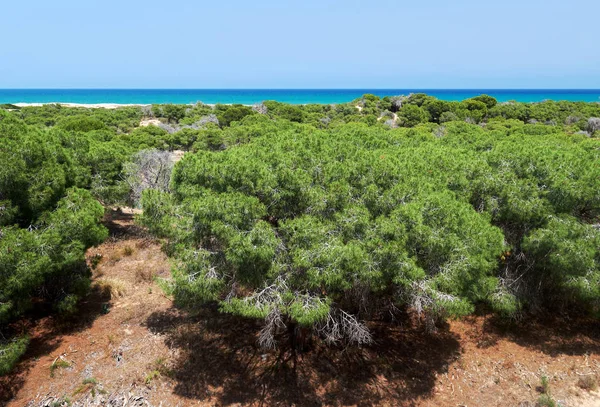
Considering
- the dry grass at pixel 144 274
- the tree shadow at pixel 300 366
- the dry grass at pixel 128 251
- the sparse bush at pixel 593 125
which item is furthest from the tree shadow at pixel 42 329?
the sparse bush at pixel 593 125

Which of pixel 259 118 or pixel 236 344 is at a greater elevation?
pixel 259 118

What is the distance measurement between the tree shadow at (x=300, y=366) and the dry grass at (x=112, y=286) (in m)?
2.12

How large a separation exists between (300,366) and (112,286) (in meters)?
7.70

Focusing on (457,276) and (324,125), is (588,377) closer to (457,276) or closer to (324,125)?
(457,276)

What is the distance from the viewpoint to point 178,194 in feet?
33.0

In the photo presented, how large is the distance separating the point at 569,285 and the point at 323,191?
258 inches

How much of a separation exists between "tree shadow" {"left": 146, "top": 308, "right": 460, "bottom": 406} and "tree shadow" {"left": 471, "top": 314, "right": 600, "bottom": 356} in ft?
4.50

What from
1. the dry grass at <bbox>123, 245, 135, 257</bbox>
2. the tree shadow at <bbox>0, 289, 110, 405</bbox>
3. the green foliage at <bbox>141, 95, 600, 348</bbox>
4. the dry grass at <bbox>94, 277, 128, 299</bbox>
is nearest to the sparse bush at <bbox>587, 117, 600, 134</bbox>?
the green foliage at <bbox>141, 95, 600, 348</bbox>

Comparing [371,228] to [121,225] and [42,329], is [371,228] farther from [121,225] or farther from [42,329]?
[121,225]

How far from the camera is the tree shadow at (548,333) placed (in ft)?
35.8

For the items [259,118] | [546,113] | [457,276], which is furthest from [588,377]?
[546,113]

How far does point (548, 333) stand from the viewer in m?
11.5

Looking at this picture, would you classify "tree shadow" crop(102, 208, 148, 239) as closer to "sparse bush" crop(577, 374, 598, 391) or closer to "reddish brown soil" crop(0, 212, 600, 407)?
"reddish brown soil" crop(0, 212, 600, 407)

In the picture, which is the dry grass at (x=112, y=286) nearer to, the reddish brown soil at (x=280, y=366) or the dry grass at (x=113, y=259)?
the reddish brown soil at (x=280, y=366)
